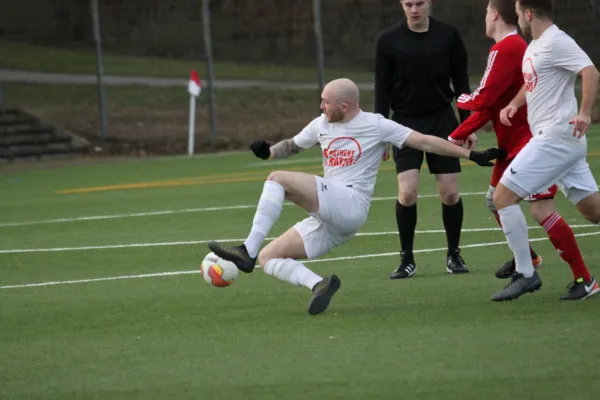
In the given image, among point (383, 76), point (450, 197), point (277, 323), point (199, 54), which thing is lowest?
point (199, 54)

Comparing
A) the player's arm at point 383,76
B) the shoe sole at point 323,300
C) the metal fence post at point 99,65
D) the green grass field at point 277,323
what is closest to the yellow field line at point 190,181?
the green grass field at point 277,323

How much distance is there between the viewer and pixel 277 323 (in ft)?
30.5

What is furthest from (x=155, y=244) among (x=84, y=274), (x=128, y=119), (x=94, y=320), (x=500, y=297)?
(x=128, y=119)

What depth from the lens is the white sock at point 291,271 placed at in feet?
31.6

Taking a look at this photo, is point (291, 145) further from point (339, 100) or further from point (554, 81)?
point (554, 81)

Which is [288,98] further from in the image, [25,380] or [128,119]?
[25,380]

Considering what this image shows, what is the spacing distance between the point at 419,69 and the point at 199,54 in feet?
73.9

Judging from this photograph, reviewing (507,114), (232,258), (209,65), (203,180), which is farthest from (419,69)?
(209,65)

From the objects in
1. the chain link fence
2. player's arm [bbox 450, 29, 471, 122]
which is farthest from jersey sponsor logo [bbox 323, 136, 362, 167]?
the chain link fence

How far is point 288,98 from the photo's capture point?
33.4 metres

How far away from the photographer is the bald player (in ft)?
31.2

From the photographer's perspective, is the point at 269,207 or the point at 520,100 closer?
the point at 269,207

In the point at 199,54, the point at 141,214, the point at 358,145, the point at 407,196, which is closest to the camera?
the point at 358,145

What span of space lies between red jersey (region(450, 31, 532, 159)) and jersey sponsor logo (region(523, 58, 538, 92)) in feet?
2.24
